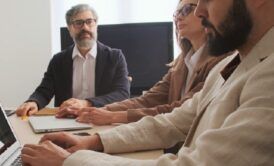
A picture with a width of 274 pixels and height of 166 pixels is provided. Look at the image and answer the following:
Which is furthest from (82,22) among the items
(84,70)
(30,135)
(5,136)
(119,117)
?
(5,136)

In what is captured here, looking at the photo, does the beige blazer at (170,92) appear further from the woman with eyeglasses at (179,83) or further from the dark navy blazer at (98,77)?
the dark navy blazer at (98,77)

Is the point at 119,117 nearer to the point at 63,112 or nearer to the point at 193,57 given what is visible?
the point at 63,112

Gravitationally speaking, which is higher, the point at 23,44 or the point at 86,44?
the point at 86,44

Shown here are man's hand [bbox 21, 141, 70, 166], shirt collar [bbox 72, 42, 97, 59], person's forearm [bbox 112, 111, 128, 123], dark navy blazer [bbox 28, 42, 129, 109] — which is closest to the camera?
man's hand [bbox 21, 141, 70, 166]

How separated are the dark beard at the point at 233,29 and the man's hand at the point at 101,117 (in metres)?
0.69

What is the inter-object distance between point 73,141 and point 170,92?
2.74 feet

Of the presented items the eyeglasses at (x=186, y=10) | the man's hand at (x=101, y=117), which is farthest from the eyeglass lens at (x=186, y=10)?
the man's hand at (x=101, y=117)

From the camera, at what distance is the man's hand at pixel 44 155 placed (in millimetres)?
1040

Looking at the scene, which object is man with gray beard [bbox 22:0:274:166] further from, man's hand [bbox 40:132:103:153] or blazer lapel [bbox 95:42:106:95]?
blazer lapel [bbox 95:42:106:95]

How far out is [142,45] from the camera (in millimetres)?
3170

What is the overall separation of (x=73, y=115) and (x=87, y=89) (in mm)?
834

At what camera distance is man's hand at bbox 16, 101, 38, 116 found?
6.48ft

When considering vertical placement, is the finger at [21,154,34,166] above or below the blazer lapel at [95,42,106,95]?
above

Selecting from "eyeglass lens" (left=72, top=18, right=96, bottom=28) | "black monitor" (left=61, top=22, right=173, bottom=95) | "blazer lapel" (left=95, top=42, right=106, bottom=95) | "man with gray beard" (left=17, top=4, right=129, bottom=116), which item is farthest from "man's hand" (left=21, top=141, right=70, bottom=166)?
"black monitor" (left=61, top=22, right=173, bottom=95)
